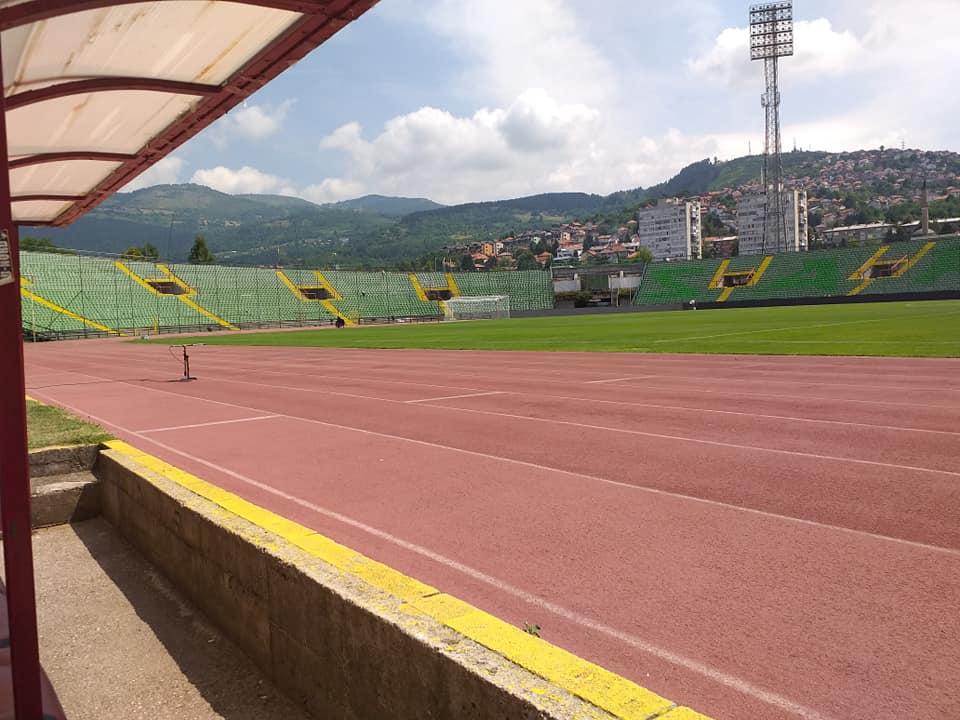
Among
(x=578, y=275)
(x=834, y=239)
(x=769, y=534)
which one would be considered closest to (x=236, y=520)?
(x=769, y=534)

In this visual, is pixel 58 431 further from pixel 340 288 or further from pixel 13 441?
pixel 340 288

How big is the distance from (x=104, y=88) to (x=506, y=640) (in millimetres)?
4340

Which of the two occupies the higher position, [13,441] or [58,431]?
[13,441]

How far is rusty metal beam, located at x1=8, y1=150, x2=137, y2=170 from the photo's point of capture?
608cm

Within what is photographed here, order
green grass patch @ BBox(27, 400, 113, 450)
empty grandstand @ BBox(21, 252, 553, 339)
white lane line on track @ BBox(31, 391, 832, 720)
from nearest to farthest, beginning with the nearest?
white lane line on track @ BBox(31, 391, 832, 720), green grass patch @ BBox(27, 400, 113, 450), empty grandstand @ BBox(21, 252, 553, 339)

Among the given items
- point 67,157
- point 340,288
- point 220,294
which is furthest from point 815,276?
point 67,157

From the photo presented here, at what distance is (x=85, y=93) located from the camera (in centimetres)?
497

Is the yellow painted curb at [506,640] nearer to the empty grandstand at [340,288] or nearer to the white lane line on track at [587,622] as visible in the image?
the white lane line on track at [587,622]

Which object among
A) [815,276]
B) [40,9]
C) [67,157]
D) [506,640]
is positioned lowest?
[506,640]

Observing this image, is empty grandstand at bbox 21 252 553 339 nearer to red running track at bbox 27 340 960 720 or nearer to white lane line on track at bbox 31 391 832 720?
red running track at bbox 27 340 960 720

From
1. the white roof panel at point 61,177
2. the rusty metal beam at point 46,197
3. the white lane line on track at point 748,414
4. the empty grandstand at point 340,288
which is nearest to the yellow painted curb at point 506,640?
the white roof panel at point 61,177

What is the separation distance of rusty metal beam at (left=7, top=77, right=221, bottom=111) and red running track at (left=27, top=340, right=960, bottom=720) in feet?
11.2

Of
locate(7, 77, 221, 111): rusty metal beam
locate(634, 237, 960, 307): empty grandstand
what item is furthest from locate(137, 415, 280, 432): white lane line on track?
locate(634, 237, 960, 307): empty grandstand

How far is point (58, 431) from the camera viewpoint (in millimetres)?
9195
